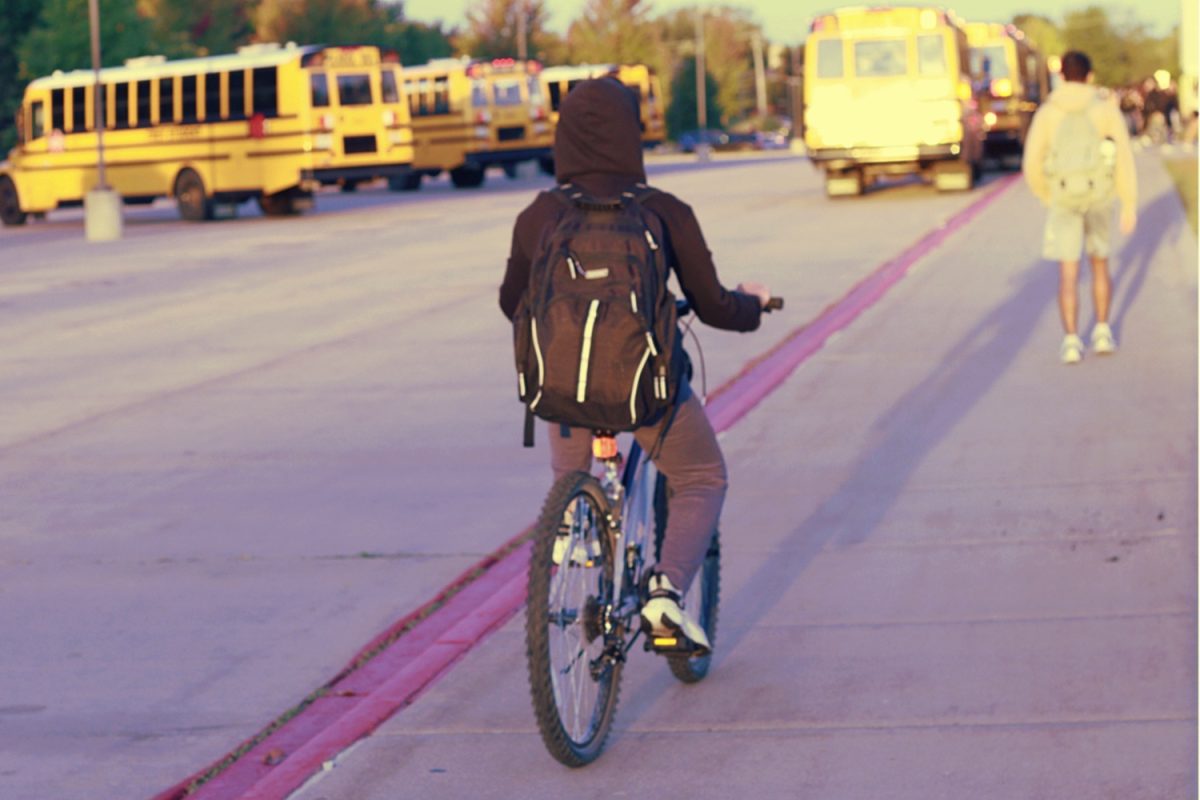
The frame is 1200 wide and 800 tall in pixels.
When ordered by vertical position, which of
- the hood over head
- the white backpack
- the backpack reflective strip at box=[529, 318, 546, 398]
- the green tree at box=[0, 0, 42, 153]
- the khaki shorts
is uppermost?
the green tree at box=[0, 0, 42, 153]

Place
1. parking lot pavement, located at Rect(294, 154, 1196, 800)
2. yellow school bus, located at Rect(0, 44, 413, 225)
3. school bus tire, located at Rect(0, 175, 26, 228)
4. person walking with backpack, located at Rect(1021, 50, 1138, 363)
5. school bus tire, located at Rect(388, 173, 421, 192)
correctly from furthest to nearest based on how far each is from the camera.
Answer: school bus tire, located at Rect(388, 173, 421, 192) → school bus tire, located at Rect(0, 175, 26, 228) → yellow school bus, located at Rect(0, 44, 413, 225) → person walking with backpack, located at Rect(1021, 50, 1138, 363) → parking lot pavement, located at Rect(294, 154, 1196, 800)

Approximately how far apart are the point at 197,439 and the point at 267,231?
2272cm

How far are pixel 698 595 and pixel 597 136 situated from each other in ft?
4.98

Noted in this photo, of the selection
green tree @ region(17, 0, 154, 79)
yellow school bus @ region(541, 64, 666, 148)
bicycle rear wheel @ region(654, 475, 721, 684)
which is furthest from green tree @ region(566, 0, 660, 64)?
bicycle rear wheel @ region(654, 475, 721, 684)

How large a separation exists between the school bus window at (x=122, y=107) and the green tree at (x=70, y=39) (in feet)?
49.3

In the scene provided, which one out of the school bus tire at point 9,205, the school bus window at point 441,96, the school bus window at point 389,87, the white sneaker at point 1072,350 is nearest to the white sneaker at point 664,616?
the white sneaker at point 1072,350

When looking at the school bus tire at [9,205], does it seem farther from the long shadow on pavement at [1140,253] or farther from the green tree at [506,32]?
the green tree at [506,32]

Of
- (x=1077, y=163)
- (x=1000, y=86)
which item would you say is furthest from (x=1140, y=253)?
(x=1000, y=86)

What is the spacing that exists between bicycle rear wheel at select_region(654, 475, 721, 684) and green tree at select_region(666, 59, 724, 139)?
10081 centimetres

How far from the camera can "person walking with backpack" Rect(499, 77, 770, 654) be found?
529cm

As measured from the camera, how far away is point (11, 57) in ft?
195

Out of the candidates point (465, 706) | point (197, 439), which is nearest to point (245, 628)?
point (465, 706)

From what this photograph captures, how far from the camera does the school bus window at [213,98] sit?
37.4 meters

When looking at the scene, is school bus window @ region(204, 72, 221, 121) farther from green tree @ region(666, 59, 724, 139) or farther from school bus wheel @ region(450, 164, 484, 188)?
green tree @ region(666, 59, 724, 139)
